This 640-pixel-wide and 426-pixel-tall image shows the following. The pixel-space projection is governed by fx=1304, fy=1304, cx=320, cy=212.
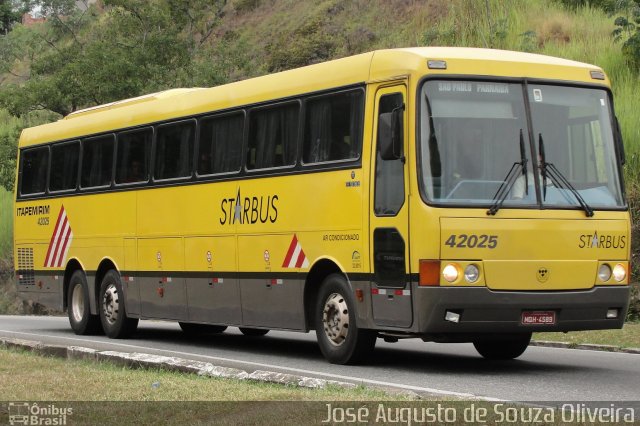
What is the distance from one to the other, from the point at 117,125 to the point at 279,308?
614cm

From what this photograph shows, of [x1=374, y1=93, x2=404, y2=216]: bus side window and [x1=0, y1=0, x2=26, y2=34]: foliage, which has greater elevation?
[x1=0, y1=0, x2=26, y2=34]: foliage

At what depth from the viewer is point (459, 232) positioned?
43.9 feet

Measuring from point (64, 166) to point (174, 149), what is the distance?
432 cm

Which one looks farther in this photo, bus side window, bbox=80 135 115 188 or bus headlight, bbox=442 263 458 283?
bus side window, bbox=80 135 115 188

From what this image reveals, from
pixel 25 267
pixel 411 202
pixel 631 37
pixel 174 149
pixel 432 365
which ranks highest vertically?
pixel 631 37

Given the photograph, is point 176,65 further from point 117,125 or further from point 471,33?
point 117,125

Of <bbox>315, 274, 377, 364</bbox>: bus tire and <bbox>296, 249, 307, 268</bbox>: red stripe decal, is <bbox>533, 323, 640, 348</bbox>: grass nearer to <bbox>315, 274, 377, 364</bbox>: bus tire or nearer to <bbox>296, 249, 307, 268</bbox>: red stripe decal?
<bbox>315, 274, 377, 364</bbox>: bus tire

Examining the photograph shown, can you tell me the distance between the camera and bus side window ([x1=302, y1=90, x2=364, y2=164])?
14.8m

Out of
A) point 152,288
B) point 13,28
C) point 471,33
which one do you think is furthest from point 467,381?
point 13,28

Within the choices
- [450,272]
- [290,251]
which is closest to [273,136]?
[290,251]

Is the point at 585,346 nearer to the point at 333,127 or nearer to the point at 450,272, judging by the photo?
the point at 450,272

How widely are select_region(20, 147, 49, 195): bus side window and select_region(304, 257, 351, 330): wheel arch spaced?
9163mm

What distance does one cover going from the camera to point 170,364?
13305 mm

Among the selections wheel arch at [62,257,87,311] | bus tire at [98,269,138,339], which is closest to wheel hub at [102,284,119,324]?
bus tire at [98,269,138,339]
